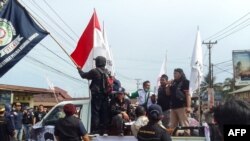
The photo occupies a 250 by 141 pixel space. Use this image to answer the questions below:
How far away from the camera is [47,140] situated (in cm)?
923

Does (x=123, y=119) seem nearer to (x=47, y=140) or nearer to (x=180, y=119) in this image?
(x=180, y=119)

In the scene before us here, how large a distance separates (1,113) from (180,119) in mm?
4147

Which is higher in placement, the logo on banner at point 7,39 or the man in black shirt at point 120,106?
the logo on banner at point 7,39

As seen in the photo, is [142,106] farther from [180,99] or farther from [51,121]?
[51,121]

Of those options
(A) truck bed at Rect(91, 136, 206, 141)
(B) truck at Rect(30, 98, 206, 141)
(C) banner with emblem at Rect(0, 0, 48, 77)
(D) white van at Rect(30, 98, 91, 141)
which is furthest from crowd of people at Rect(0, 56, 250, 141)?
(C) banner with emblem at Rect(0, 0, 48, 77)

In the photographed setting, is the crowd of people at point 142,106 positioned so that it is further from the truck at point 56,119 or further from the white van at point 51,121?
the white van at point 51,121

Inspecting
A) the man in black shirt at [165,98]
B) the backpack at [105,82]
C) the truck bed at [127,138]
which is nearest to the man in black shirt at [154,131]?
the truck bed at [127,138]

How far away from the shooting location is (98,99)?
321 inches

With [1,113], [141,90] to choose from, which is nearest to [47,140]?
[1,113]

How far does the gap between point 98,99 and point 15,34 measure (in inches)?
111

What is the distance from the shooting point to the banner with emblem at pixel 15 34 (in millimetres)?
9633

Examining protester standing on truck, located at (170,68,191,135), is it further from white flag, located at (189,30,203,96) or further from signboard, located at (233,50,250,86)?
signboard, located at (233,50,250,86)

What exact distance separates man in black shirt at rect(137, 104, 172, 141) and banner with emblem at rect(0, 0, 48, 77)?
4.82 m

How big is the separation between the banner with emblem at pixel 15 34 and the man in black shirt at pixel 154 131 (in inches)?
190
